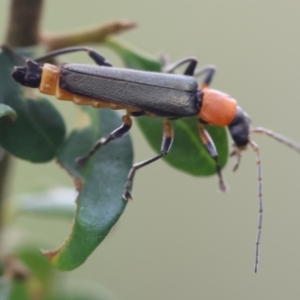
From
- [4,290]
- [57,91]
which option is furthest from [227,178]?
[4,290]

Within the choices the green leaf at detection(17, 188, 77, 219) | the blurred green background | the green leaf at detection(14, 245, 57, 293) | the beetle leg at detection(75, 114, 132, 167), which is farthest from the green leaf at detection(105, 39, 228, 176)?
the blurred green background

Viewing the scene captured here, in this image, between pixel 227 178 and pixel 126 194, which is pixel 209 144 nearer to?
pixel 126 194

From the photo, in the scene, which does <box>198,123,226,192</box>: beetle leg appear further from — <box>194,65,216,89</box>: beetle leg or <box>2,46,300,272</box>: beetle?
<box>194,65,216,89</box>: beetle leg

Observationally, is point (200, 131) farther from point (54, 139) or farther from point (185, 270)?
point (185, 270)

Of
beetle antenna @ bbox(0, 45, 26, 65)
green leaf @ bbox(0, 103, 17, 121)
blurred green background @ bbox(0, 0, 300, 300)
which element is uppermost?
beetle antenna @ bbox(0, 45, 26, 65)

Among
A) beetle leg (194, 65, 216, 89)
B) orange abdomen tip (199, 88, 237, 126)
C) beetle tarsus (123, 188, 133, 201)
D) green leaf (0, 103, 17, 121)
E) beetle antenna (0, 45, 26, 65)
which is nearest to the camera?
green leaf (0, 103, 17, 121)

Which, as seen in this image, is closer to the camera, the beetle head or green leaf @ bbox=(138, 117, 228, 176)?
the beetle head
